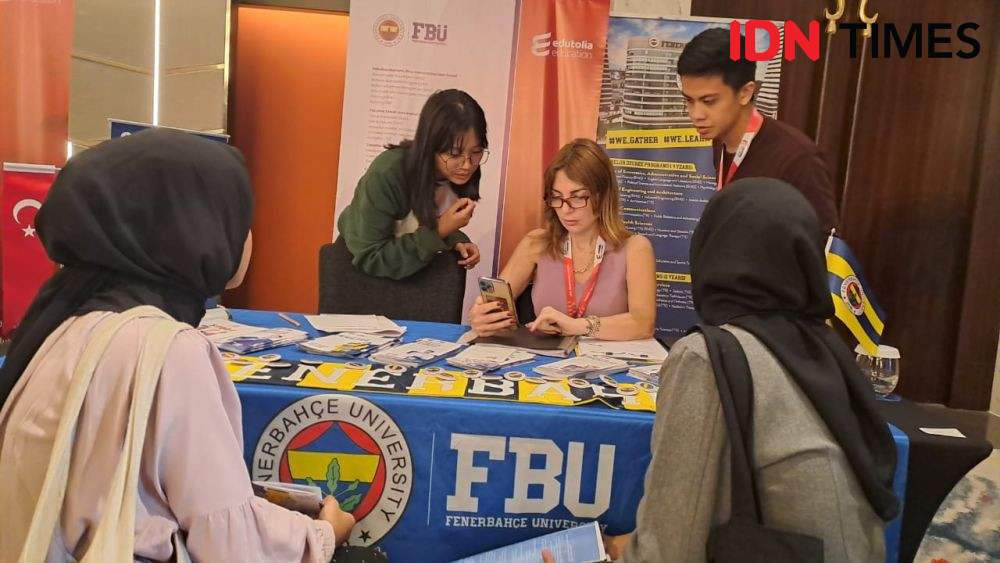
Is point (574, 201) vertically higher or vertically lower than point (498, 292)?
higher

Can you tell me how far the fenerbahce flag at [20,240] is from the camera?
3.29 m

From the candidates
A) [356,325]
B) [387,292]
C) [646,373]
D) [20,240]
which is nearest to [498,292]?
[356,325]

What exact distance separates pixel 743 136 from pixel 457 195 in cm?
161

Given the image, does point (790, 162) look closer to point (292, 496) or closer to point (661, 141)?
point (661, 141)

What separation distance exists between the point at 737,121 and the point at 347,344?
2.62 metres

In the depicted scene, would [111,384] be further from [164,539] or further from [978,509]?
[978,509]

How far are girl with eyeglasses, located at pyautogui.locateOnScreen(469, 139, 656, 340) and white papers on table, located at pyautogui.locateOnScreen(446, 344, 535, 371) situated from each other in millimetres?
652

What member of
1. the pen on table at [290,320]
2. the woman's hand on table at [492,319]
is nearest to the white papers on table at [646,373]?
the woman's hand on table at [492,319]

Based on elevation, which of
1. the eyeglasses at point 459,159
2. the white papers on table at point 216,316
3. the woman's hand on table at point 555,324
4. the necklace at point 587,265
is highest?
the eyeglasses at point 459,159

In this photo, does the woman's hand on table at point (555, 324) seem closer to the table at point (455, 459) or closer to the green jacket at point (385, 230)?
the table at point (455, 459)

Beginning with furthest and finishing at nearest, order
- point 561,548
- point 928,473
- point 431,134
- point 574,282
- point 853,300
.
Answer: point 431,134 → point 574,282 → point 853,300 → point 928,473 → point 561,548

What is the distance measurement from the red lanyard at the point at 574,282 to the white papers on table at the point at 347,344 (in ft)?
3.04

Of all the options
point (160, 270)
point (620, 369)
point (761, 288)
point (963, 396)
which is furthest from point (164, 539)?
point (963, 396)

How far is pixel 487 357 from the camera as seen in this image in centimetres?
208
